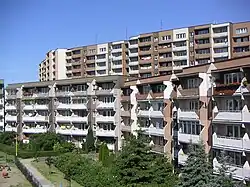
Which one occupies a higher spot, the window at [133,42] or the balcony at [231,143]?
the window at [133,42]

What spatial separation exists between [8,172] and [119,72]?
54.2 m

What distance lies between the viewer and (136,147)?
104 ft

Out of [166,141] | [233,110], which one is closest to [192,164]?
[233,110]

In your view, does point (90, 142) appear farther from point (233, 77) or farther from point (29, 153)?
point (233, 77)

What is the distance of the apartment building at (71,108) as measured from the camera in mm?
58594

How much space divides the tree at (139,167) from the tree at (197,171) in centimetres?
571

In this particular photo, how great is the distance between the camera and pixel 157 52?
8488 centimetres

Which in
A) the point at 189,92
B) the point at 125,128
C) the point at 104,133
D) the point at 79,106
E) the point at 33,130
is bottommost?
the point at 33,130

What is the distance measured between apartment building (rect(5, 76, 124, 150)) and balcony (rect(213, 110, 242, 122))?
91.0ft

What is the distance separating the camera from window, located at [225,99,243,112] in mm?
29091

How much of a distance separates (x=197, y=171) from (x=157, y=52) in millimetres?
61362

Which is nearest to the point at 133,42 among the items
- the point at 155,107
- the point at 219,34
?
the point at 219,34

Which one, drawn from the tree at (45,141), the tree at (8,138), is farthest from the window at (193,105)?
the tree at (8,138)

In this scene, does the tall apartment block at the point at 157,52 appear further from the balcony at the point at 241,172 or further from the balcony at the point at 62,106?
the balcony at the point at 241,172
